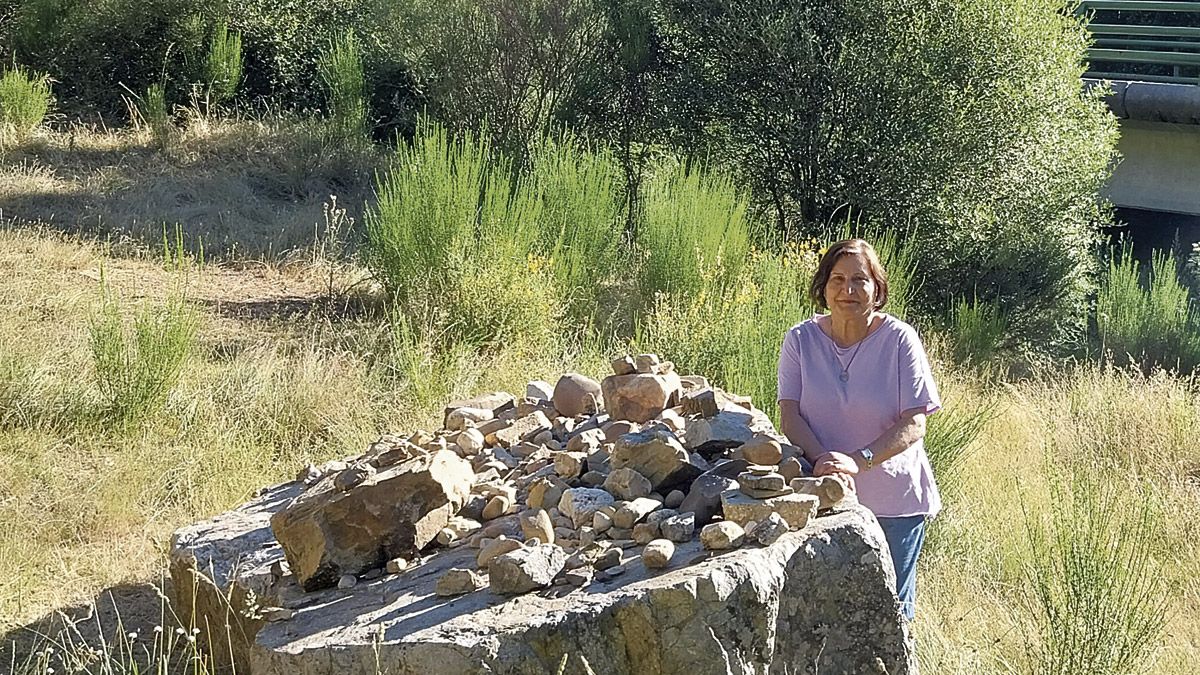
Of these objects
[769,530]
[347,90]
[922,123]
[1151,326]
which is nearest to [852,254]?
[769,530]

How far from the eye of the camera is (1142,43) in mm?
13828

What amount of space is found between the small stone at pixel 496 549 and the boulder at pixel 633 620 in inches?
3.7

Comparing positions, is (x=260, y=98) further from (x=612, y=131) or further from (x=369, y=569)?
(x=369, y=569)

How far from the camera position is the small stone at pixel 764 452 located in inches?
122

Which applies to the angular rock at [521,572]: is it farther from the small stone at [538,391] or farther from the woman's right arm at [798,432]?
the small stone at [538,391]

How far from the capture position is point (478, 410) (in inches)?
161

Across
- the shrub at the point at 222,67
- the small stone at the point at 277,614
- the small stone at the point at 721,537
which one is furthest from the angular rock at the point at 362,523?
the shrub at the point at 222,67

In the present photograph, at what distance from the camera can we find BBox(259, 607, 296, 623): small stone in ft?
9.50

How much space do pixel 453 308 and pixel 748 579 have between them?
4.30 meters

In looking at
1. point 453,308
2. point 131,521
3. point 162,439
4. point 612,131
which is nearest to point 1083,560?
point 131,521

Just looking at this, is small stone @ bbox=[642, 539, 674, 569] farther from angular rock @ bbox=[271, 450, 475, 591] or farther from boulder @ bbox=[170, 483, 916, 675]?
angular rock @ bbox=[271, 450, 475, 591]

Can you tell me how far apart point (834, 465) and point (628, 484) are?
1.71 feet

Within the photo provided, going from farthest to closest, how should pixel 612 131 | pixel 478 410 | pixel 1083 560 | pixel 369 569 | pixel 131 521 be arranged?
1. pixel 612 131
2. pixel 131 521
3. pixel 478 410
4. pixel 1083 560
5. pixel 369 569

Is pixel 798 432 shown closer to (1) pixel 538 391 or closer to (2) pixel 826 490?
(2) pixel 826 490
